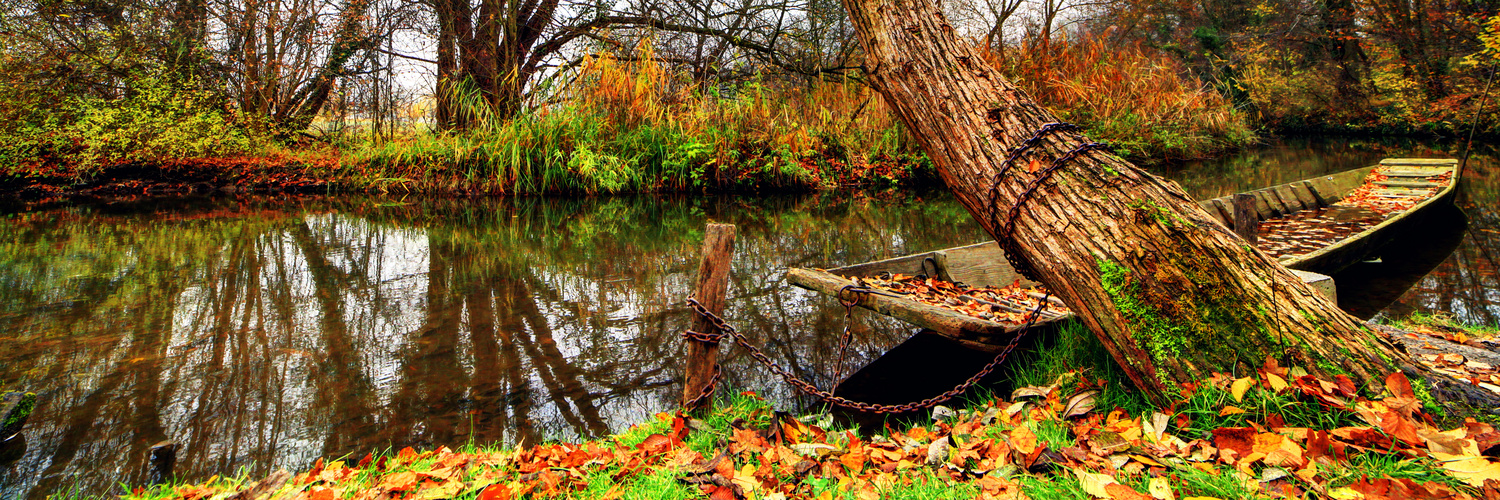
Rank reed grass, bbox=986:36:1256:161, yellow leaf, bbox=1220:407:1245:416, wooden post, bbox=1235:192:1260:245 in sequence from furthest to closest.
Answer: reed grass, bbox=986:36:1256:161 → wooden post, bbox=1235:192:1260:245 → yellow leaf, bbox=1220:407:1245:416

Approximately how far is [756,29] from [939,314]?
9.79m

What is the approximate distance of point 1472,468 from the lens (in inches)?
62.7

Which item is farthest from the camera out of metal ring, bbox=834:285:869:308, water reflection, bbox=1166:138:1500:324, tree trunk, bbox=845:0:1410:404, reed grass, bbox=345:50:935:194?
reed grass, bbox=345:50:935:194

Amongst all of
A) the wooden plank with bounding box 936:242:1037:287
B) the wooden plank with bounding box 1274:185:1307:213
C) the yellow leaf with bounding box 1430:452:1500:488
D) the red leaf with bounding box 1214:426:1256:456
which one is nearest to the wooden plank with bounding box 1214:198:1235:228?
the wooden plank with bounding box 1274:185:1307:213

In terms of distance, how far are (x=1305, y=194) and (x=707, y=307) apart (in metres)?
8.37

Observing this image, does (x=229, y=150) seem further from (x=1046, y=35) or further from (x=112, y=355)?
(x=1046, y=35)

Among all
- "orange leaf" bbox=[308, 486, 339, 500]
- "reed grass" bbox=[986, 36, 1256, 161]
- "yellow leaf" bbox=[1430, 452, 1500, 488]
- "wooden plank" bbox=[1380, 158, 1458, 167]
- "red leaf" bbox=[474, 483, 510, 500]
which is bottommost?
"orange leaf" bbox=[308, 486, 339, 500]

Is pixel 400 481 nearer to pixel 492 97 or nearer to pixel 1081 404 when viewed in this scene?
pixel 1081 404

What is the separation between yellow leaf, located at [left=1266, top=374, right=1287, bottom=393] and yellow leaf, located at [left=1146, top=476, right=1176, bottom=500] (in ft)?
1.85

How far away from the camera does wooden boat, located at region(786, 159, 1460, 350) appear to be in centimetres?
294

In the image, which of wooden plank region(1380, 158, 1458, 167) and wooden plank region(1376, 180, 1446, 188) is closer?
wooden plank region(1376, 180, 1446, 188)

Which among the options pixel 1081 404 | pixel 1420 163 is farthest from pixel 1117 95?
pixel 1081 404

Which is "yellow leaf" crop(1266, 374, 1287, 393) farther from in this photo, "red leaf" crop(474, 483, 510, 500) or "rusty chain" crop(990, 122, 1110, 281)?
"red leaf" crop(474, 483, 510, 500)

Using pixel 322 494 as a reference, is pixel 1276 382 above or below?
above
